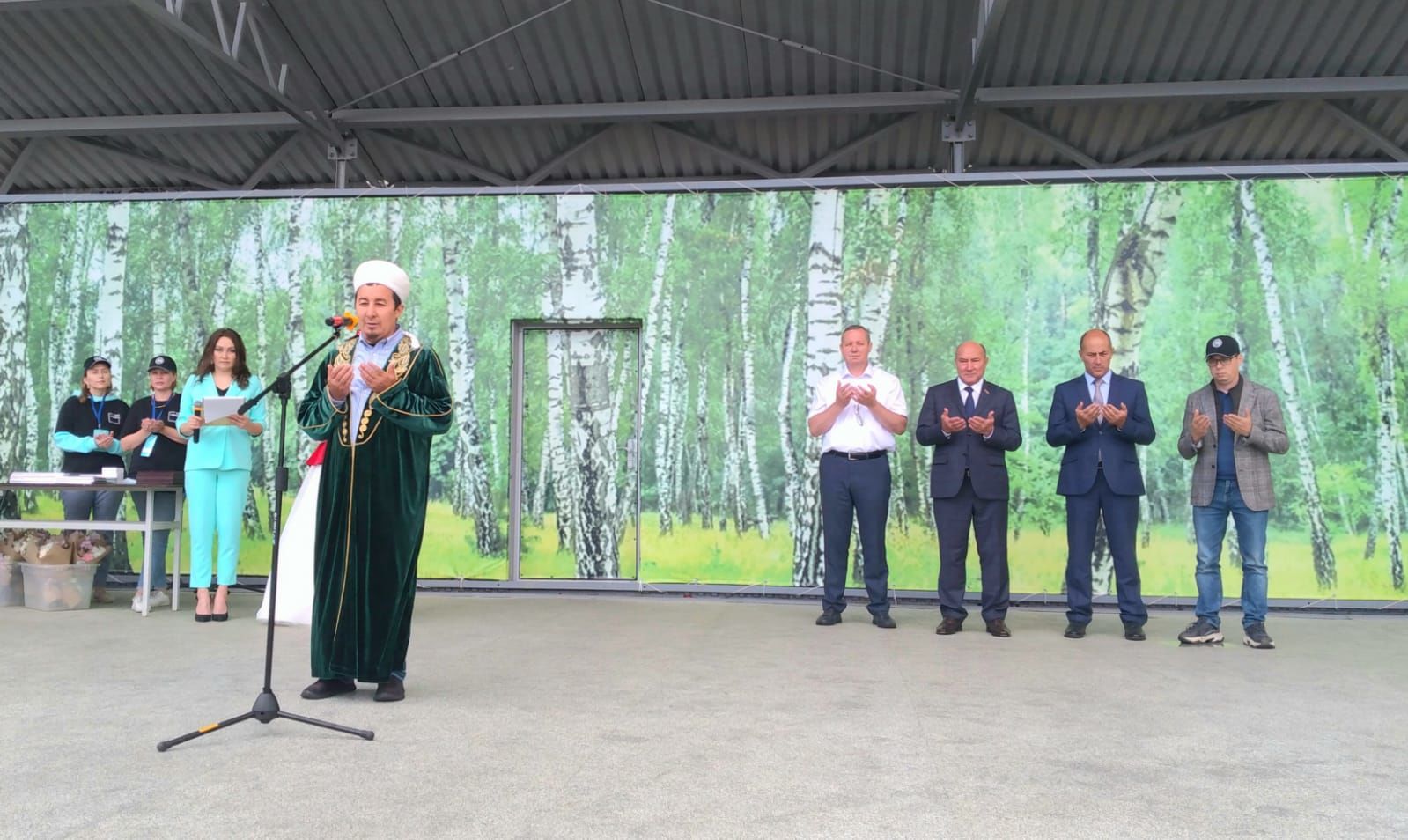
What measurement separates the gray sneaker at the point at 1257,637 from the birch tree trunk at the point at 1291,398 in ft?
5.10

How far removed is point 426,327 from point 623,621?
274 centimetres

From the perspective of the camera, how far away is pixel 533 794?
8.25 ft

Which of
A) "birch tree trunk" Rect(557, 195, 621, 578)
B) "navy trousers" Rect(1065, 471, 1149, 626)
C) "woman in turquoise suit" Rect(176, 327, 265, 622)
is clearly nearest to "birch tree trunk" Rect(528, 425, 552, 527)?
"birch tree trunk" Rect(557, 195, 621, 578)

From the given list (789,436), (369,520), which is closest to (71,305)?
(789,436)

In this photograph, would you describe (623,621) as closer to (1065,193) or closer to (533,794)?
(533,794)

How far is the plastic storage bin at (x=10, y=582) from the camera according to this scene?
20.7 ft

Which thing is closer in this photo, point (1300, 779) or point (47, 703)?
point (1300, 779)

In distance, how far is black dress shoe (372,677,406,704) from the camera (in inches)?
141

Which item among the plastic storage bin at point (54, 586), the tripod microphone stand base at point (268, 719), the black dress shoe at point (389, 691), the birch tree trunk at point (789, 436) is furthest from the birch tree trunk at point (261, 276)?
the tripod microphone stand base at point (268, 719)

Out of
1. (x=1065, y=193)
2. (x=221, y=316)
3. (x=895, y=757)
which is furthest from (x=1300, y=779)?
(x=221, y=316)

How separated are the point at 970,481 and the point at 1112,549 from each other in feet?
2.61

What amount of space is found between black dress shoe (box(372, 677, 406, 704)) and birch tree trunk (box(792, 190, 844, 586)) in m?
3.73

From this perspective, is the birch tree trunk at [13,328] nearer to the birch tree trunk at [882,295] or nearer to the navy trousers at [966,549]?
the birch tree trunk at [882,295]

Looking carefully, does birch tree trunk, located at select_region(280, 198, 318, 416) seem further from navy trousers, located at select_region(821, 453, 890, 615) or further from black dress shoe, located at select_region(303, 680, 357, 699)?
black dress shoe, located at select_region(303, 680, 357, 699)
